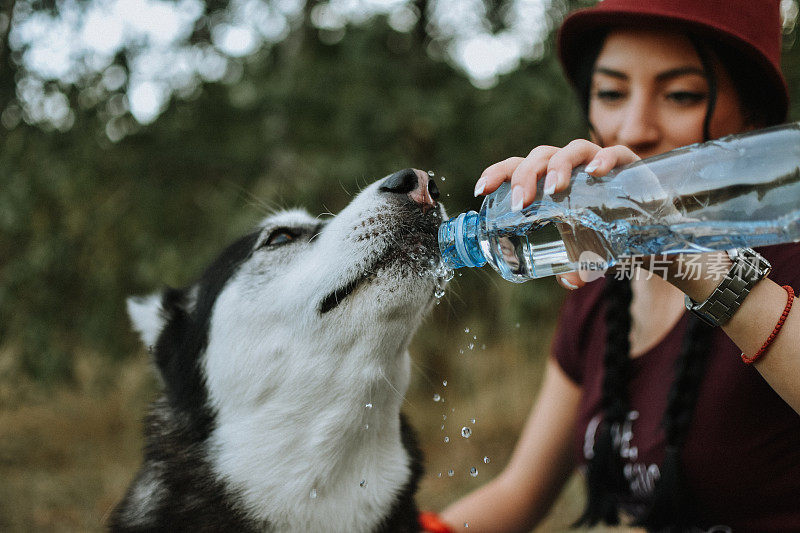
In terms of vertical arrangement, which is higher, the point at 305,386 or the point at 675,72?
the point at 675,72

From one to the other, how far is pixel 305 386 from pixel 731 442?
A: 1268 millimetres

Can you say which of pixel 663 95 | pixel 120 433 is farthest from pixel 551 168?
pixel 120 433

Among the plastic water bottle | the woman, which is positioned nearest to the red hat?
the woman

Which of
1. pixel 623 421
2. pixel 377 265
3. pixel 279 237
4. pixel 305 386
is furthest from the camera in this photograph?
pixel 623 421

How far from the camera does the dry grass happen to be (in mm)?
4582

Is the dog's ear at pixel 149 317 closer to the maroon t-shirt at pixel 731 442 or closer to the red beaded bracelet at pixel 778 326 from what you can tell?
the maroon t-shirt at pixel 731 442

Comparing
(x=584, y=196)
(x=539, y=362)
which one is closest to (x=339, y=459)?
(x=584, y=196)

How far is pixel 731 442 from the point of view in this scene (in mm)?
1896

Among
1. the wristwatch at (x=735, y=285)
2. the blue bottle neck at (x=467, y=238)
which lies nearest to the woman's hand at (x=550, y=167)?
the blue bottle neck at (x=467, y=238)

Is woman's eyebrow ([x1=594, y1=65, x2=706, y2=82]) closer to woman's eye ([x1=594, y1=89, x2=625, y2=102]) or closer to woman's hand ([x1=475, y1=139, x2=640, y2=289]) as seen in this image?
woman's eye ([x1=594, y1=89, x2=625, y2=102])

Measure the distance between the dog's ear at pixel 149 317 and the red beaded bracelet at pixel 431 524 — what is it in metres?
1.14

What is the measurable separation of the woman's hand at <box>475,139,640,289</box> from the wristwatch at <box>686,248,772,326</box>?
0.99ft

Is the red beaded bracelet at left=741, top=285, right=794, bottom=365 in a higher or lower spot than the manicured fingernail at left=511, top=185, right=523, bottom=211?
lower

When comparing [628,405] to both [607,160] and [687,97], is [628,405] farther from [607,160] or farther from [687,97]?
[607,160]
